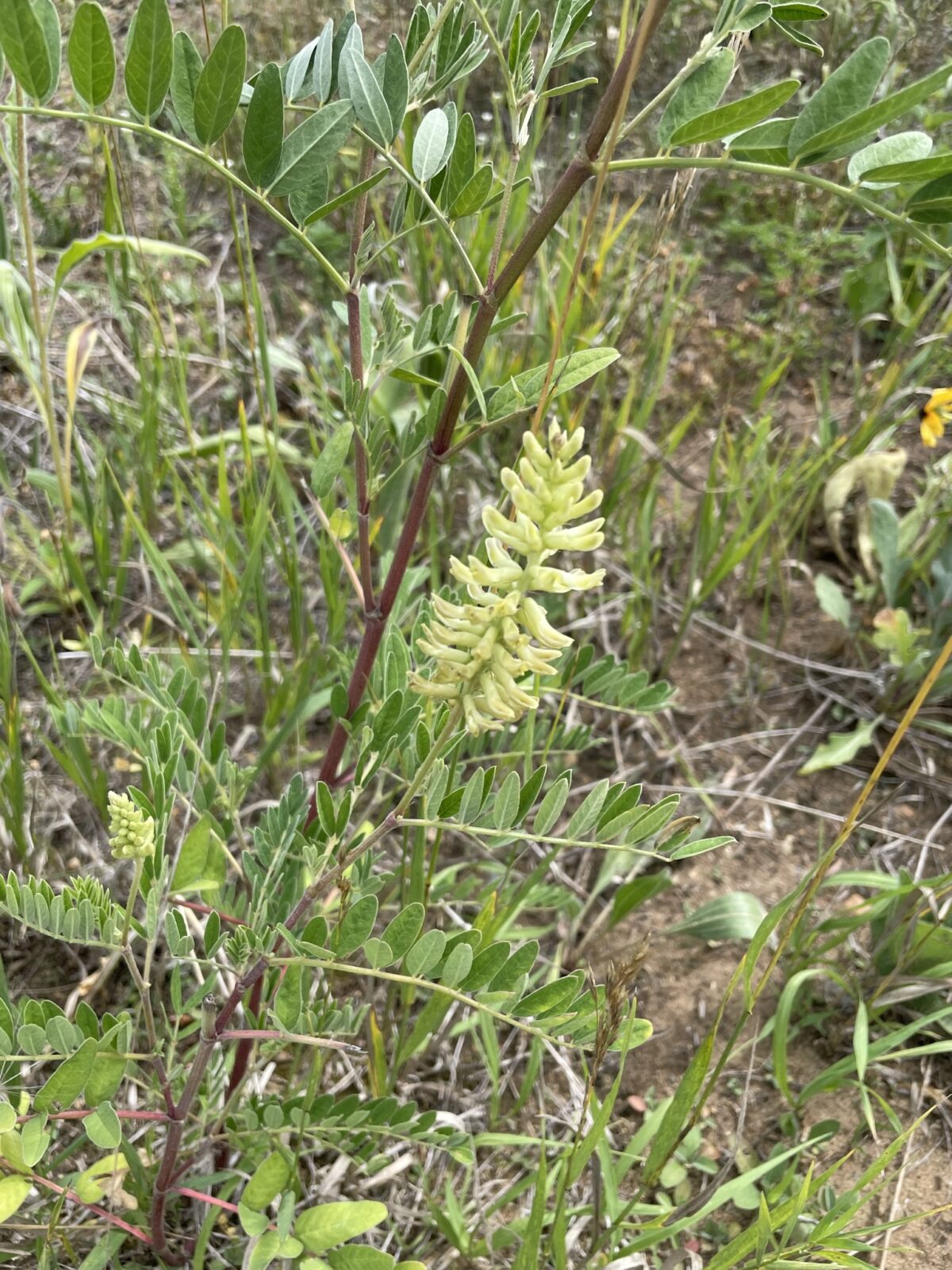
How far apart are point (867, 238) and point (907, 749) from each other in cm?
131

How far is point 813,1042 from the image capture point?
4.70 feet

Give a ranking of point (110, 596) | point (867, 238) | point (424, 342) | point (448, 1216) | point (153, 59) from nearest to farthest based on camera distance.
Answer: point (153, 59) < point (424, 342) < point (448, 1216) < point (110, 596) < point (867, 238)

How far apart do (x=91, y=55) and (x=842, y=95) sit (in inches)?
22.7

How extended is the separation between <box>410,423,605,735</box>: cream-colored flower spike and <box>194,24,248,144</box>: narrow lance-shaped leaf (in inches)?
16.0

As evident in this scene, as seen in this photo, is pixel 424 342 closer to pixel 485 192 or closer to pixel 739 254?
pixel 485 192

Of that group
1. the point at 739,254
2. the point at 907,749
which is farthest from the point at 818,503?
the point at 739,254

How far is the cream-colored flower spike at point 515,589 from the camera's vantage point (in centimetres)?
59

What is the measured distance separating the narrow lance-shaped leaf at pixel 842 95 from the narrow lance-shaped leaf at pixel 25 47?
585 millimetres

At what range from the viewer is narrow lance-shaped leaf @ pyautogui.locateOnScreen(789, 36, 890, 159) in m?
0.72

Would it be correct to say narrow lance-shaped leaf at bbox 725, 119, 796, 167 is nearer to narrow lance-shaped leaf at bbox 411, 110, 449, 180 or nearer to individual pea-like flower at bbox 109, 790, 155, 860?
narrow lance-shaped leaf at bbox 411, 110, 449, 180

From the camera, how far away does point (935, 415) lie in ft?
6.23

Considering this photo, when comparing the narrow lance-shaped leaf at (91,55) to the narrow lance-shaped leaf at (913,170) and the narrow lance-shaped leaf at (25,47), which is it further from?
the narrow lance-shaped leaf at (913,170)

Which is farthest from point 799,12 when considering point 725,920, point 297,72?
point 725,920

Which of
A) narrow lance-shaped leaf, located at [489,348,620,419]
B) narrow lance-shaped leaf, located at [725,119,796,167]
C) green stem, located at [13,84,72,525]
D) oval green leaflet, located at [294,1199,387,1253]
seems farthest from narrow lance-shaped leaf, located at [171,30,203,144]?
oval green leaflet, located at [294,1199,387,1253]
